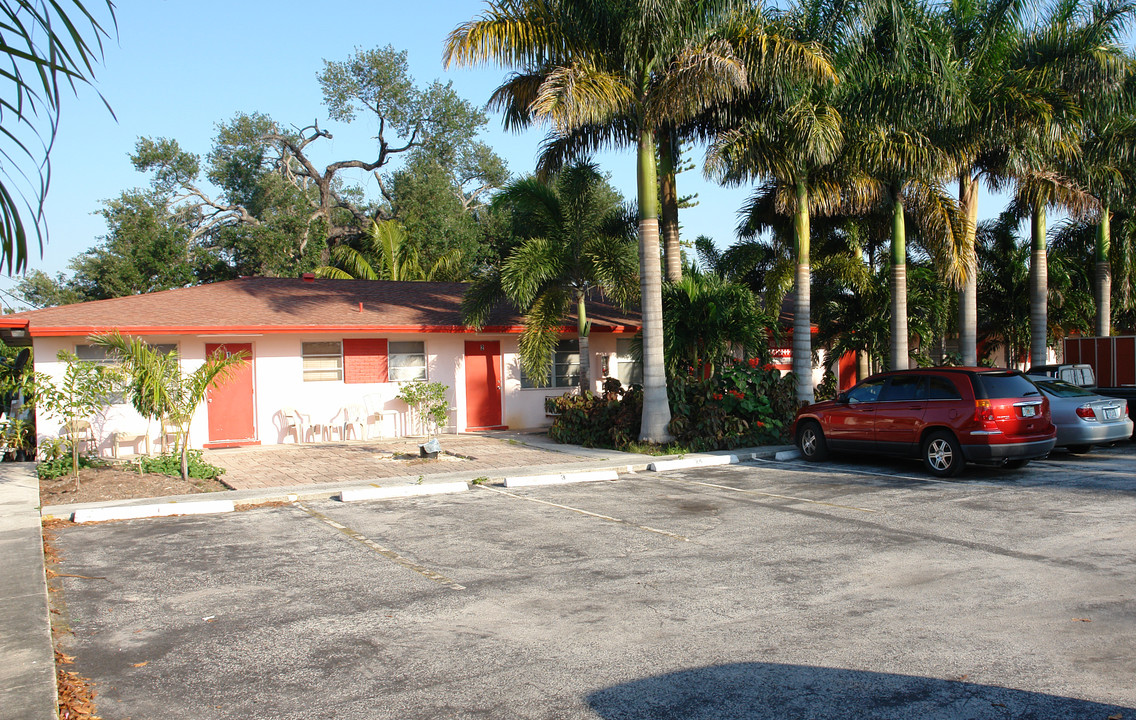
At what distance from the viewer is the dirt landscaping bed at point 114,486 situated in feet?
40.9

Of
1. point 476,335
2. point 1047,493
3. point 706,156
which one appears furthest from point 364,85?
point 1047,493

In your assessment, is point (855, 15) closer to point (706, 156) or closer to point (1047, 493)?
point (706, 156)

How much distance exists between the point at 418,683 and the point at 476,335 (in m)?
16.4

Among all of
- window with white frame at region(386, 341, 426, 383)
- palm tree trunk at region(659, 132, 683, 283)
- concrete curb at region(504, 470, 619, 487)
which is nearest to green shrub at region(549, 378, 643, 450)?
palm tree trunk at region(659, 132, 683, 283)

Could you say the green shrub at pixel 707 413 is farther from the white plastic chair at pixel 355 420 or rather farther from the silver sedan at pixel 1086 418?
the silver sedan at pixel 1086 418

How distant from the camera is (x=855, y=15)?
17.5 metres

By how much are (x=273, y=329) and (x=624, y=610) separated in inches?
543

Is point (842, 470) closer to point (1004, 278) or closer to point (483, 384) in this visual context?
point (483, 384)

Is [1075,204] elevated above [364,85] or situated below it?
below

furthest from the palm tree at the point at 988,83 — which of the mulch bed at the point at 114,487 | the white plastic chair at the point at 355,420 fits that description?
the mulch bed at the point at 114,487

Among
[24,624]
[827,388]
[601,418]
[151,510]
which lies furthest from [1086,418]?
[24,624]

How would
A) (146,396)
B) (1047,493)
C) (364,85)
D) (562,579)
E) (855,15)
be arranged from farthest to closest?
(364,85) → (855,15) → (146,396) → (1047,493) → (562,579)

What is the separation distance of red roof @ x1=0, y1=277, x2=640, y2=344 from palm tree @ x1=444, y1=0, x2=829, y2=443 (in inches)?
201

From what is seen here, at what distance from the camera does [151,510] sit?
11.3m
